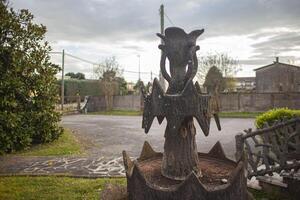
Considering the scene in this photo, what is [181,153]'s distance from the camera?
2568 millimetres

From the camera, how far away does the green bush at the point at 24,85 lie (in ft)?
28.6

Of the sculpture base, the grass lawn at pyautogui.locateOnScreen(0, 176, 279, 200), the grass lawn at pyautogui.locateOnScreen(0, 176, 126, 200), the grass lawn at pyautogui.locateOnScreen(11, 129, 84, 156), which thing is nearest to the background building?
the grass lawn at pyautogui.locateOnScreen(11, 129, 84, 156)

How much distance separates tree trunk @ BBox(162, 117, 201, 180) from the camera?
8.40ft

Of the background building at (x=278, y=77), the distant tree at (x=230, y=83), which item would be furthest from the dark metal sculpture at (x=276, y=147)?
the background building at (x=278, y=77)

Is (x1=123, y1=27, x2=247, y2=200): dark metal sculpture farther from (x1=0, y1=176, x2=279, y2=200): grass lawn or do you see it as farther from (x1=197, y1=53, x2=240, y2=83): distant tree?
(x1=197, y1=53, x2=240, y2=83): distant tree

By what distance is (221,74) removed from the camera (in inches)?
1109

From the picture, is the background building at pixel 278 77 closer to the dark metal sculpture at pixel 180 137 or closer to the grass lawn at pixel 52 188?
the grass lawn at pixel 52 188

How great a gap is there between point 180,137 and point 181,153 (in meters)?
0.15

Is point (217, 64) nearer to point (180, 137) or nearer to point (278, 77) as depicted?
point (278, 77)

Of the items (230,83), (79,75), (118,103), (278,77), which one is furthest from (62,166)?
(79,75)

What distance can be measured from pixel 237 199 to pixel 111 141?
9.40 metres

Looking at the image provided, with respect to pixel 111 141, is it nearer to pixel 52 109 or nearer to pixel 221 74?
pixel 52 109

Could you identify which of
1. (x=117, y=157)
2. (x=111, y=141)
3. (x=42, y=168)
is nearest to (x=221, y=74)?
(x=111, y=141)

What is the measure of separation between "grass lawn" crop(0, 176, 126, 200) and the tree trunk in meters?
2.89
